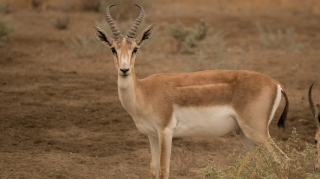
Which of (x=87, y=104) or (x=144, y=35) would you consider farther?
(x=87, y=104)

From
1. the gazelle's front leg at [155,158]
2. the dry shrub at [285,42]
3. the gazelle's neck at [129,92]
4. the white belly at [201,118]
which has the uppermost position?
the gazelle's neck at [129,92]

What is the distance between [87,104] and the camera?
10.2 m

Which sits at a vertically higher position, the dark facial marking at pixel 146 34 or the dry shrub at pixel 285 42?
the dark facial marking at pixel 146 34

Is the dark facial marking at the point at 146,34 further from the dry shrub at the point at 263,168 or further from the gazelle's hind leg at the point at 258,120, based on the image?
the dry shrub at the point at 263,168

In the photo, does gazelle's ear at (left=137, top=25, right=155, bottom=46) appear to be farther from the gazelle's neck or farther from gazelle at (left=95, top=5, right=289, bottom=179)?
the gazelle's neck

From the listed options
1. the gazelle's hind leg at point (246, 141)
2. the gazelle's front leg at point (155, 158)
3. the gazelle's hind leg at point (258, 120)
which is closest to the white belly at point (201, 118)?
the gazelle's hind leg at point (258, 120)

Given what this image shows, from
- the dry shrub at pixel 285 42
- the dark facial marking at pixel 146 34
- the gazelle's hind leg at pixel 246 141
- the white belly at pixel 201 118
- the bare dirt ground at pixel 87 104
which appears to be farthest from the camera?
the dry shrub at pixel 285 42

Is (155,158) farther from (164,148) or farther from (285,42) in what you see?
(285,42)

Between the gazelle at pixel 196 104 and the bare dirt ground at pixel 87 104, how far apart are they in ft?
A: 3.55

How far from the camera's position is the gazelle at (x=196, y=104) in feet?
21.5

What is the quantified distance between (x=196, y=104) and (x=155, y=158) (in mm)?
753

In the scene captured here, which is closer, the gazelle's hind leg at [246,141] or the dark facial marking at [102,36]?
the dark facial marking at [102,36]

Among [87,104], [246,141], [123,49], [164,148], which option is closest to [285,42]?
[87,104]

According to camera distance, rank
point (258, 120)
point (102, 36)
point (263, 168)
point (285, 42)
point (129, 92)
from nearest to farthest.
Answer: point (263, 168) → point (129, 92) → point (258, 120) → point (102, 36) → point (285, 42)
